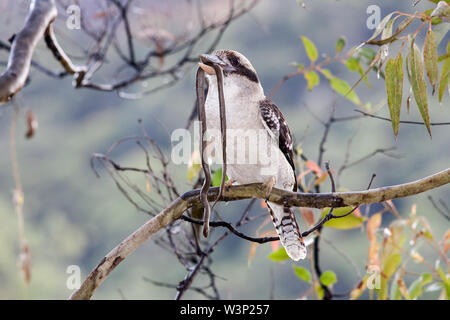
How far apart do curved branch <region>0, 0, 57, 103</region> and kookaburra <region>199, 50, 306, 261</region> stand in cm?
36

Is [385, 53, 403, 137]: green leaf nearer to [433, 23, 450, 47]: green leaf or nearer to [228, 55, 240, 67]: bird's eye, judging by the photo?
[433, 23, 450, 47]: green leaf

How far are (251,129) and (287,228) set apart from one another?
0.82 ft

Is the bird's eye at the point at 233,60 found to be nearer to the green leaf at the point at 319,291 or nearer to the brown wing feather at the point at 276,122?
the brown wing feather at the point at 276,122

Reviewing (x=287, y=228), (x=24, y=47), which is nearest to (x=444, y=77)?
(x=287, y=228)

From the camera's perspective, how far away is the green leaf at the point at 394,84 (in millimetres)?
779

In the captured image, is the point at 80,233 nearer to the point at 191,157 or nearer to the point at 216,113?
the point at 191,157

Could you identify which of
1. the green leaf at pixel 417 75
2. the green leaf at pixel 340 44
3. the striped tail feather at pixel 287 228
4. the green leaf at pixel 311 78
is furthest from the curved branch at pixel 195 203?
the green leaf at pixel 340 44

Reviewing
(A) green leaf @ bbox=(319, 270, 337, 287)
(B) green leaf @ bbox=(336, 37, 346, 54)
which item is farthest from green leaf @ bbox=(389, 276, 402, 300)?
(B) green leaf @ bbox=(336, 37, 346, 54)

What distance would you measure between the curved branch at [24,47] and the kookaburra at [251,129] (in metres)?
0.36

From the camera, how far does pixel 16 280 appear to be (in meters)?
4.43

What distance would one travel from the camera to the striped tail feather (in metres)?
1.11

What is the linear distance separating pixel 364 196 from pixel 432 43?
256mm

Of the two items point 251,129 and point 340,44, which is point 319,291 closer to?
point 251,129
